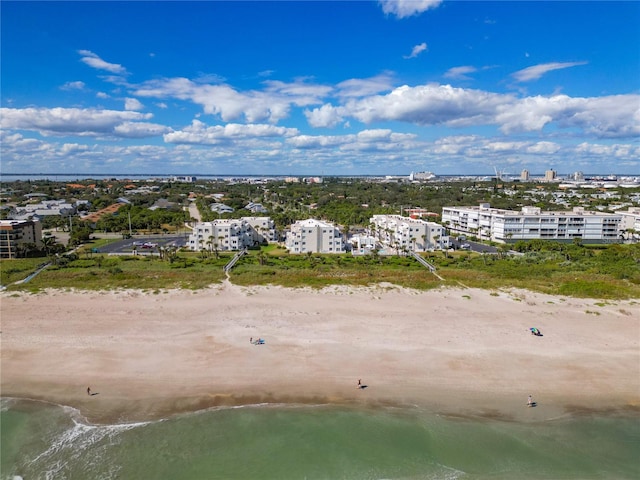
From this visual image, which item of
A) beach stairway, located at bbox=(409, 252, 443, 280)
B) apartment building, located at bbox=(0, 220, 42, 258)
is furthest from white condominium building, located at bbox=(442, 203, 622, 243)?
apartment building, located at bbox=(0, 220, 42, 258)

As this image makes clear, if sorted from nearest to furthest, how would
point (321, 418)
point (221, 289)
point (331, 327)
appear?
point (321, 418)
point (331, 327)
point (221, 289)

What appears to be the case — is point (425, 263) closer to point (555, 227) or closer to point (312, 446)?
point (312, 446)

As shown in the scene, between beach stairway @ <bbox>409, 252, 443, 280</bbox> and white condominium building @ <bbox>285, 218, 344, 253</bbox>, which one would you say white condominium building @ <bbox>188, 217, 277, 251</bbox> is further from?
beach stairway @ <bbox>409, 252, 443, 280</bbox>

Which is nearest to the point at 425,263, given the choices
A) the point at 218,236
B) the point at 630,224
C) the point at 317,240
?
the point at 317,240

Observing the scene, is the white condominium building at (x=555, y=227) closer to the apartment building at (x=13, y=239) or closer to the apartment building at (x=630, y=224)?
the apartment building at (x=630, y=224)

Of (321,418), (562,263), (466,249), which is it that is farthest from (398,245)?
(321,418)

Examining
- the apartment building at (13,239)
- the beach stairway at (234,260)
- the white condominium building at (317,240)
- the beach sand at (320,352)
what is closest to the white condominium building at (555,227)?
the white condominium building at (317,240)

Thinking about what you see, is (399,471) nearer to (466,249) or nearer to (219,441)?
(219,441)
